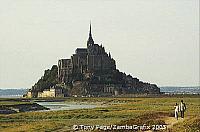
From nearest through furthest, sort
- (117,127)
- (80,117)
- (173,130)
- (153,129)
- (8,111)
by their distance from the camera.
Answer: (173,130)
(153,129)
(117,127)
(80,117)
(8,111)

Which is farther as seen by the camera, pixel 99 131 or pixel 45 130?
pixel 45 130

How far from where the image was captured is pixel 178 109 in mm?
46938

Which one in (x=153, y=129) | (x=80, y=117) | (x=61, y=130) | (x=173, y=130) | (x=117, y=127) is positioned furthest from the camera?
(x=80, y=117)

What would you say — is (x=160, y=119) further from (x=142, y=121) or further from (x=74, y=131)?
(x=74, y=131)

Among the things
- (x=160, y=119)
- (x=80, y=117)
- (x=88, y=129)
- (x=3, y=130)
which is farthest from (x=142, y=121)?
(x=80, y=117)

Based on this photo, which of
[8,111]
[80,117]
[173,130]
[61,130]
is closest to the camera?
[173,130]

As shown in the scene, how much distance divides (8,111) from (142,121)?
5671 centimetres

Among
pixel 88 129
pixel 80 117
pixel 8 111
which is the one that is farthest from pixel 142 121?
pixel 8 111

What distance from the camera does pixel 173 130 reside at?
126 feet

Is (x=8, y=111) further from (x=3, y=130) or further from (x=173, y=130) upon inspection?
(x=173, y=130)

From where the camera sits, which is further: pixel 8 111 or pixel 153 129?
pixel 8 111

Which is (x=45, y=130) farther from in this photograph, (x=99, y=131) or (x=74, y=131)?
(x=99, y=131)

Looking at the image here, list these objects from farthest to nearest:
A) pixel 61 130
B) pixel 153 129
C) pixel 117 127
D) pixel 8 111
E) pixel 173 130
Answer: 1. pixel 8 111
2. pixel 61 130
3. pixel 117 127
4. pixel 153 129
5. pixel 173 130

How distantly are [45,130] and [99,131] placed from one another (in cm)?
761
